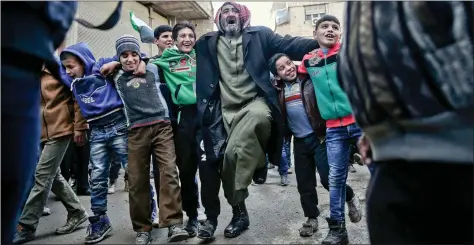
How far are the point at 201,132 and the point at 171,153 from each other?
0.32 metres

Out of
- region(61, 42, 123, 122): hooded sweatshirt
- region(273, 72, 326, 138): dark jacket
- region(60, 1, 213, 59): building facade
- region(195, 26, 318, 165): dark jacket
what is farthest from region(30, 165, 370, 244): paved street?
region(60, 1, 213, 59): building facade

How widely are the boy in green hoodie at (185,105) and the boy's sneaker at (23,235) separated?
51.0 inches

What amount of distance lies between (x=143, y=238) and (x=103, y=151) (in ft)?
2.71

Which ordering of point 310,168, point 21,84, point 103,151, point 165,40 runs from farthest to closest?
point 165,40 → point 103,151 → point 310,168 → point 21,84

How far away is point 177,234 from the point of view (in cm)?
288

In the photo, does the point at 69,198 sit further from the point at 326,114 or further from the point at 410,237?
the point at 410,237

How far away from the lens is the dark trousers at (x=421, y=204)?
2.92 feet

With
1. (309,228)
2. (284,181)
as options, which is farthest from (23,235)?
(284,181)

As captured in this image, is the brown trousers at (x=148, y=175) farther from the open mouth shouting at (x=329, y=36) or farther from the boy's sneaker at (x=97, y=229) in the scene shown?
the open mouth shouting at (x=329, y=36)

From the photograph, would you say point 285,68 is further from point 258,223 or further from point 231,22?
point 258,223

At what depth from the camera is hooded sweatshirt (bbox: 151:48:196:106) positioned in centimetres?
319

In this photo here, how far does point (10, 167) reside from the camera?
113 cm

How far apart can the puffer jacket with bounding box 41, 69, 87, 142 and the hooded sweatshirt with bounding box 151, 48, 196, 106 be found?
34.9 inches

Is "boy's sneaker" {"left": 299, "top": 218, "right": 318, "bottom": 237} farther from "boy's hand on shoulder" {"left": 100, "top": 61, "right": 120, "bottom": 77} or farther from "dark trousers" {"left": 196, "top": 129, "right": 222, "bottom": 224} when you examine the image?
"boy's hand on shoulder" {"left": 100, "top": 61, "right": 120, "bottom": 77}
